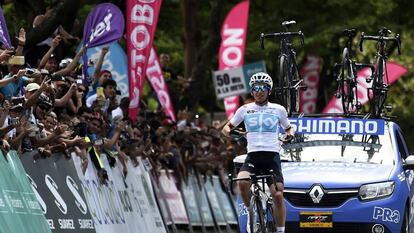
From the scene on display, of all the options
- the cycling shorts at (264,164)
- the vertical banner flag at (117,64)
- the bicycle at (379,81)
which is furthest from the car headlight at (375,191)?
the vertical banner flag at (117,64)

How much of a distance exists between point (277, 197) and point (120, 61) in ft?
25.6

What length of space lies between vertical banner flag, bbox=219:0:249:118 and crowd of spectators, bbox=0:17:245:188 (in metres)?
3.81

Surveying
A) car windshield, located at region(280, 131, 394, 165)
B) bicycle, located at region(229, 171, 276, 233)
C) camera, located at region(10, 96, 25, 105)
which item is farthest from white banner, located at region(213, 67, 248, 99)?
camera, located at region(10, 96, 25, 105)

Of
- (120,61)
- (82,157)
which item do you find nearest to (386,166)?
(82,157)

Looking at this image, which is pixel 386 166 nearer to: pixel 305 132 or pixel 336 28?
pixel 305 132

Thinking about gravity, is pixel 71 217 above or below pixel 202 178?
above

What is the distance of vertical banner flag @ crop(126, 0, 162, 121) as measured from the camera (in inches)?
876

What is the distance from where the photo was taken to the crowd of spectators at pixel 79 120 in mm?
15273

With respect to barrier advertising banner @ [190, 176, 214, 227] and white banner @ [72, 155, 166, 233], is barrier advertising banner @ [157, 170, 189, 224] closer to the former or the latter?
barrier advertising banner @ [190, 176, 214, 227]

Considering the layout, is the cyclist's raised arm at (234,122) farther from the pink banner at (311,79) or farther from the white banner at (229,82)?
the pink banner at (311,79)

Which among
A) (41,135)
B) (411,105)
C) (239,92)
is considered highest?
(41,135)

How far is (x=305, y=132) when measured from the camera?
18266mm

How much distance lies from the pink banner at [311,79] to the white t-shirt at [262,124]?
22127mm

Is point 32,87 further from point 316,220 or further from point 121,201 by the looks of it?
point 121,201
